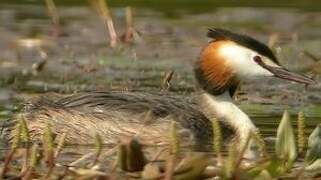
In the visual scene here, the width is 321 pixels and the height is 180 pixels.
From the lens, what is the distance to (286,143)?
6645mm

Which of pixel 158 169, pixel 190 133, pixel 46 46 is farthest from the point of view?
pixel 46 46

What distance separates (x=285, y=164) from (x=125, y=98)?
3199 millimetres

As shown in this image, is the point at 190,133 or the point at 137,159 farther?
the point at 190,133

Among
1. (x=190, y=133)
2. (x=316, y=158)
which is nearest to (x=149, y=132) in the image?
(x=190, y=133)

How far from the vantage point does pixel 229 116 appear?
9617 mm

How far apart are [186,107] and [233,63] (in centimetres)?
47

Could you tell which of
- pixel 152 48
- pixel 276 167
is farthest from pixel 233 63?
pixel 152 48

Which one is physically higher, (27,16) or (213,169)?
(27,16)

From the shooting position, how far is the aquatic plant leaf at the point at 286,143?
Answer: 6.58 metres

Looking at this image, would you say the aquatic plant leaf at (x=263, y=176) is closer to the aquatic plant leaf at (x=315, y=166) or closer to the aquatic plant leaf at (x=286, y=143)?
the aquatic plant leaf at (x=286, y=143)

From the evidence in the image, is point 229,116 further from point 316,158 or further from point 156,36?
point 156,36

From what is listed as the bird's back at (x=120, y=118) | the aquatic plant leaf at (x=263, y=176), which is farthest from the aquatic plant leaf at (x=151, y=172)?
the bird's back at (x=120, y=118)

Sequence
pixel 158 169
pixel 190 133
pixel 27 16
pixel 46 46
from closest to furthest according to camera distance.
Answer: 1. pixel 158 169
2. pixel 190 133
3. pixel 46 46
4. pixel 27 16

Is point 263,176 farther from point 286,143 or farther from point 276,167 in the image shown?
point 286,143
